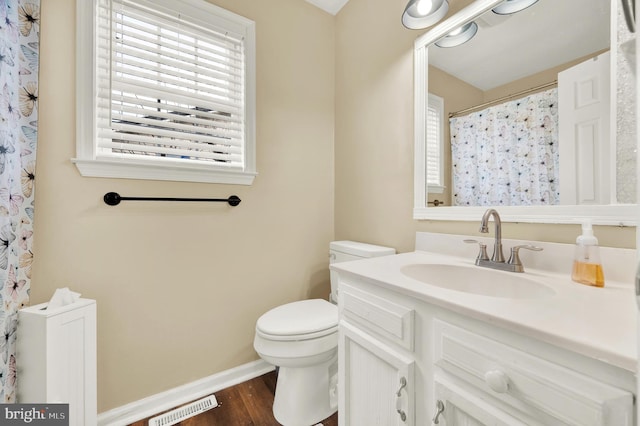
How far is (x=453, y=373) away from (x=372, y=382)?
0.32 metres

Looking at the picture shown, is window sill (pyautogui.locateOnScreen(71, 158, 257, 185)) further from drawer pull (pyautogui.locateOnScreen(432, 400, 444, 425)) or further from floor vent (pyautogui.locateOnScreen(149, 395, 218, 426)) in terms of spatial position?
drawer pull (pyautogui.locateOnScreen(432, 400, 444, 425))

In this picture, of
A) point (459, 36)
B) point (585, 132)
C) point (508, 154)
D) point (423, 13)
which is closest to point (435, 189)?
point (508, 154)

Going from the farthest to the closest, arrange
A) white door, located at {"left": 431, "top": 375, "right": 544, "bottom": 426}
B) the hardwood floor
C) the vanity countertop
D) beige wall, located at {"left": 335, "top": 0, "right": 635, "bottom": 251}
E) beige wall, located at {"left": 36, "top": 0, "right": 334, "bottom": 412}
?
beige wall, located at {"left": 335, "top": 0, "right": 635, "bottom": 251} → the hardwood floor → beige wall, located at {"left": 36, "top": 0, "right": 334, "bottom": 412} → white door, located at {"left": 431, "top": 375, "right": 544, "bottom": 426} → the vanity countertop

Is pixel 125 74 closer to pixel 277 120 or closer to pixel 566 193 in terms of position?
pixel 277 120

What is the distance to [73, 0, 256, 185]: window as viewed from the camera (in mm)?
1168

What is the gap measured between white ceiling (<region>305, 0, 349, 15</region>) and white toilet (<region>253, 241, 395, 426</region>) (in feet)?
6.68

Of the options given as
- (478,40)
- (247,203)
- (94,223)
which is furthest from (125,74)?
(478,40)

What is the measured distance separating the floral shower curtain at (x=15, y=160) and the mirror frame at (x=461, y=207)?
5.35 ft

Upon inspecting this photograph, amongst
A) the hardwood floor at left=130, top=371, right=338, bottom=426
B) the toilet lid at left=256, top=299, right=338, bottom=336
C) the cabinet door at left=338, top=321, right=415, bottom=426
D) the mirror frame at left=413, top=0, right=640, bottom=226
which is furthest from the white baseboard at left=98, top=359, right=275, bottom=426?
the mirror frame at left=413, top=0, right=640, bottom=226

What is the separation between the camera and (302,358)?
1.14m

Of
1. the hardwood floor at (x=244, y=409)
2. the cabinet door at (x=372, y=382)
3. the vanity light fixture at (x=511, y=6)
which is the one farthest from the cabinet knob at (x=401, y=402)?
the vanity light fixture at (x=511, y=6)

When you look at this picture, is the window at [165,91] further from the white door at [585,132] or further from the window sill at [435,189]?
the white door at [585,132]

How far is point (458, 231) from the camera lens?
1.15 meters

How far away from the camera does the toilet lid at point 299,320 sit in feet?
3.76
